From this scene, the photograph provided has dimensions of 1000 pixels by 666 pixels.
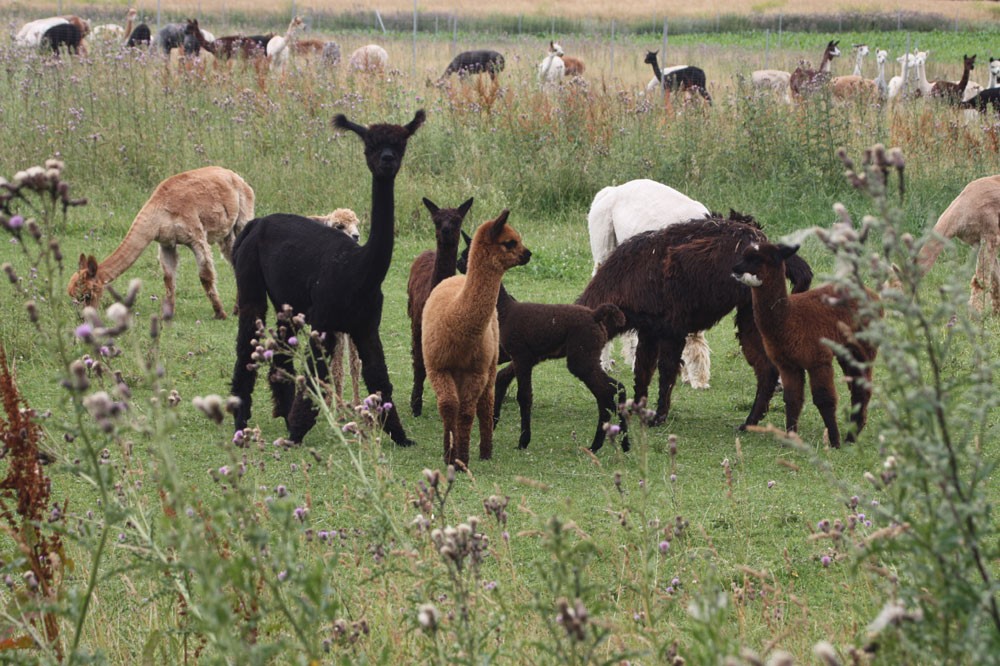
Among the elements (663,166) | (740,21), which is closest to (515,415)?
(663,166)

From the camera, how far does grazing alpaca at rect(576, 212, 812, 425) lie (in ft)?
23.2

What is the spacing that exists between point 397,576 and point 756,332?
4023 millimetres

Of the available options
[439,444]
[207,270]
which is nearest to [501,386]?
[439,444]

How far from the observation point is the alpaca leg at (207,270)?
955 centimetres

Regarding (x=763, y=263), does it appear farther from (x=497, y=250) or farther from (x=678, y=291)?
(x=497, y=250)

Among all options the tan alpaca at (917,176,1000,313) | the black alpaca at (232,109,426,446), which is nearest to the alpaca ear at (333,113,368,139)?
the black alpaca at (232,109,426,446)

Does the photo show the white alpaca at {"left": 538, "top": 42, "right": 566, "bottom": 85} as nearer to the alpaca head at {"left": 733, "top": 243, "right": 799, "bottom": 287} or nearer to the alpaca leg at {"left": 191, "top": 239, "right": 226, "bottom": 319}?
the alpaca leg at {"left": 191, "top": 239, "right": 226, "bottom": 319}

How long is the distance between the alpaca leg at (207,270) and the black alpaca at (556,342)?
149 inches

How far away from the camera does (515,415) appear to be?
7543mm

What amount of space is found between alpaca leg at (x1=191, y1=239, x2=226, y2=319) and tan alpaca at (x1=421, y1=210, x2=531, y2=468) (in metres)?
3.87

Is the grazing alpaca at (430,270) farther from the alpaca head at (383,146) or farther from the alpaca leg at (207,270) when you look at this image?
the alpaca leg at (207,270)

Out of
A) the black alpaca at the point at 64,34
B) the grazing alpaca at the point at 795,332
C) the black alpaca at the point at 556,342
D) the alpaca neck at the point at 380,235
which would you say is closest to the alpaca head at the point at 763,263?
the grazing alpaca at the point at 795,332

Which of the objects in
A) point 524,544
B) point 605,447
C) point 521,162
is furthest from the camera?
point 521,162

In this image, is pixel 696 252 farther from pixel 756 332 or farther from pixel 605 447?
pixel 605 447
